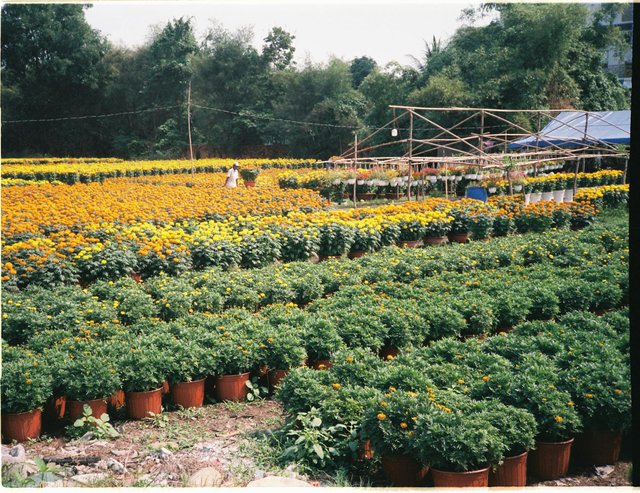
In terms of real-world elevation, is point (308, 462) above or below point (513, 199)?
below

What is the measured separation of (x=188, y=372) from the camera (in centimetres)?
508

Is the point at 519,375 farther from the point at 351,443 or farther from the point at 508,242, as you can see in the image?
the point at 508,242

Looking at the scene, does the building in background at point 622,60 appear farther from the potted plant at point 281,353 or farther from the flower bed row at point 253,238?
the potted plant at point 281,353

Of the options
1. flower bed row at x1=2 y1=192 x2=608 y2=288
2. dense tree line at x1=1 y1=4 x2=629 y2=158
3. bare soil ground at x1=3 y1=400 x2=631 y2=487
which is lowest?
bare soil ground at x1=3 y1=400 x2=631 y2=487

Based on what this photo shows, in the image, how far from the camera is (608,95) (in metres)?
32.4

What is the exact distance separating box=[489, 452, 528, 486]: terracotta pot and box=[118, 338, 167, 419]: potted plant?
273 cm

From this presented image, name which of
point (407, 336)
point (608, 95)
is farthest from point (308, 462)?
point (608, 95)

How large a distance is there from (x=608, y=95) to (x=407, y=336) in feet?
105

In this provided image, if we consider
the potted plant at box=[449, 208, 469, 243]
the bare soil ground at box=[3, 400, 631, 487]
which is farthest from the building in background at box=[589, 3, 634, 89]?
the bare soil ground at box=[3, 400, 631, 487]

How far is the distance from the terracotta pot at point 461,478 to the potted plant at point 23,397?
2972mm

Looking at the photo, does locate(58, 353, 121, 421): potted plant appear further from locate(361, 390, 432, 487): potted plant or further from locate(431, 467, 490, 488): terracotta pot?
locate(431, 467, 490, 488): terracotta pot

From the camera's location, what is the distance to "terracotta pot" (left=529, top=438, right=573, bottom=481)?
3.95m

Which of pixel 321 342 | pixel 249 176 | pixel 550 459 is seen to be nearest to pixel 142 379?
pixel 321 342

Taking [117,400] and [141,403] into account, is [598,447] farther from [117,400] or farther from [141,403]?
[117,400]
